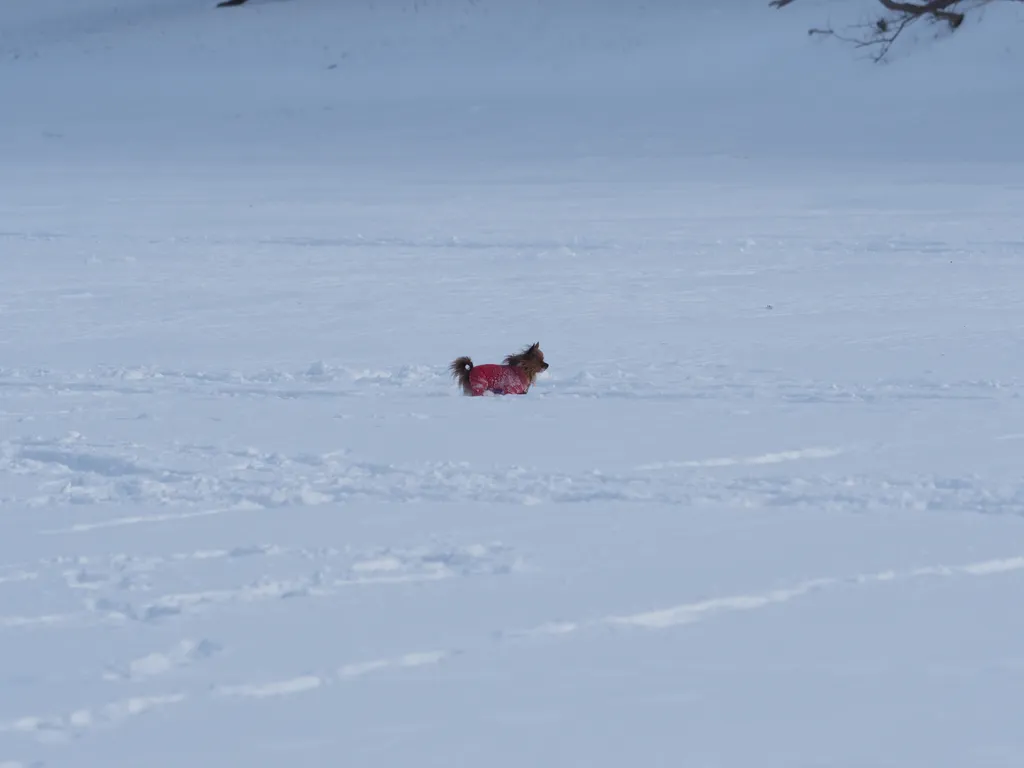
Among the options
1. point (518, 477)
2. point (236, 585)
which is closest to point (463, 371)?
point (518, 477)

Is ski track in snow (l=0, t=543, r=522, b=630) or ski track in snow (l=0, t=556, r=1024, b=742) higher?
ski track in snow (l=0, t=543, r=522, b=630)

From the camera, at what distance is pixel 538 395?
20.6 feet

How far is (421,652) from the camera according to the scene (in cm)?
349

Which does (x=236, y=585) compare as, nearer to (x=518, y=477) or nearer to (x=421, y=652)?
(x=421, y=652)

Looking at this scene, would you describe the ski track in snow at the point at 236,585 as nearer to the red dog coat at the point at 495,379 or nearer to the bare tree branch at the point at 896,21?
the red dog coat at the point at 495,379

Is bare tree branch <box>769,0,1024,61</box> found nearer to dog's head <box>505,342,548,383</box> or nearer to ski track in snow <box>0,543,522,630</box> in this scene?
dog's head <box>505,342,548,383</box>

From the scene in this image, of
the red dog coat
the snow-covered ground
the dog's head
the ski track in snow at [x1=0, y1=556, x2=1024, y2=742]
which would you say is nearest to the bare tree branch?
the snow-covered ground

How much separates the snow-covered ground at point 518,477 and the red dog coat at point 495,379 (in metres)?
0.09

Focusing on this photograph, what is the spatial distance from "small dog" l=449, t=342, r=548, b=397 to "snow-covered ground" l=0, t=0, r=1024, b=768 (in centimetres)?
9

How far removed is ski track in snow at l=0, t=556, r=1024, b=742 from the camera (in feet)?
10.3

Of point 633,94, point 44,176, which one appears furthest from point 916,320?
point 633,94

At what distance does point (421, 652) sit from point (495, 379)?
277cm

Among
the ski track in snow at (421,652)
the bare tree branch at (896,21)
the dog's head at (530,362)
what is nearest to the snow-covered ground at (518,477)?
the ski track in snow at (421,652)

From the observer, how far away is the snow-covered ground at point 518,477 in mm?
3188
